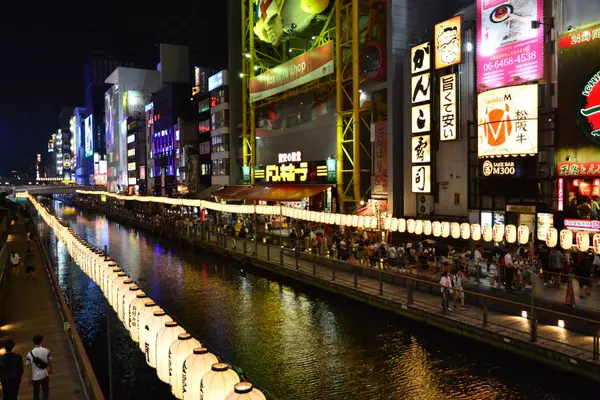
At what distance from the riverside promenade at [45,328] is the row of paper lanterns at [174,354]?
52.7 inches

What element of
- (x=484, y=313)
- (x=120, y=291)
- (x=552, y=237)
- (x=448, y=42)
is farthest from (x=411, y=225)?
(x=120, y=291)

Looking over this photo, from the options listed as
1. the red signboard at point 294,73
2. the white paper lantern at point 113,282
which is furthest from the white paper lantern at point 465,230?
the red signboard at point 294,73

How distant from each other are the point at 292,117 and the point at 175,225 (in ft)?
52.6

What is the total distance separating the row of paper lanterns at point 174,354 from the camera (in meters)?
7.66

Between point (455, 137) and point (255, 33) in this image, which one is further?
point (255, 33)

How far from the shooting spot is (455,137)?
27453 millimetres

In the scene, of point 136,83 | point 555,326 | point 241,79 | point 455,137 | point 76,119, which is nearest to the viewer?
point 555,326

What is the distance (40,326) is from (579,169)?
22.6 meters

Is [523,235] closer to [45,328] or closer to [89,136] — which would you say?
[45,328]

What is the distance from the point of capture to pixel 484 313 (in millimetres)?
16750

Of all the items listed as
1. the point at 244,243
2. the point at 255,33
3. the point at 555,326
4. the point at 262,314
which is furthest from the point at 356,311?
the point at 255,33

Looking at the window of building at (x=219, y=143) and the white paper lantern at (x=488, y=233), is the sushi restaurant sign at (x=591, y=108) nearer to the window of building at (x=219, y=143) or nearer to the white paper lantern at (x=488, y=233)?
the white paper lantern at (x=488, y=233)

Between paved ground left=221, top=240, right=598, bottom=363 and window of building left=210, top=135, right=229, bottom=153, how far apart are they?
37.6m

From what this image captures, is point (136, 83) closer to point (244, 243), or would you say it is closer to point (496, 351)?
point (244, 243)
